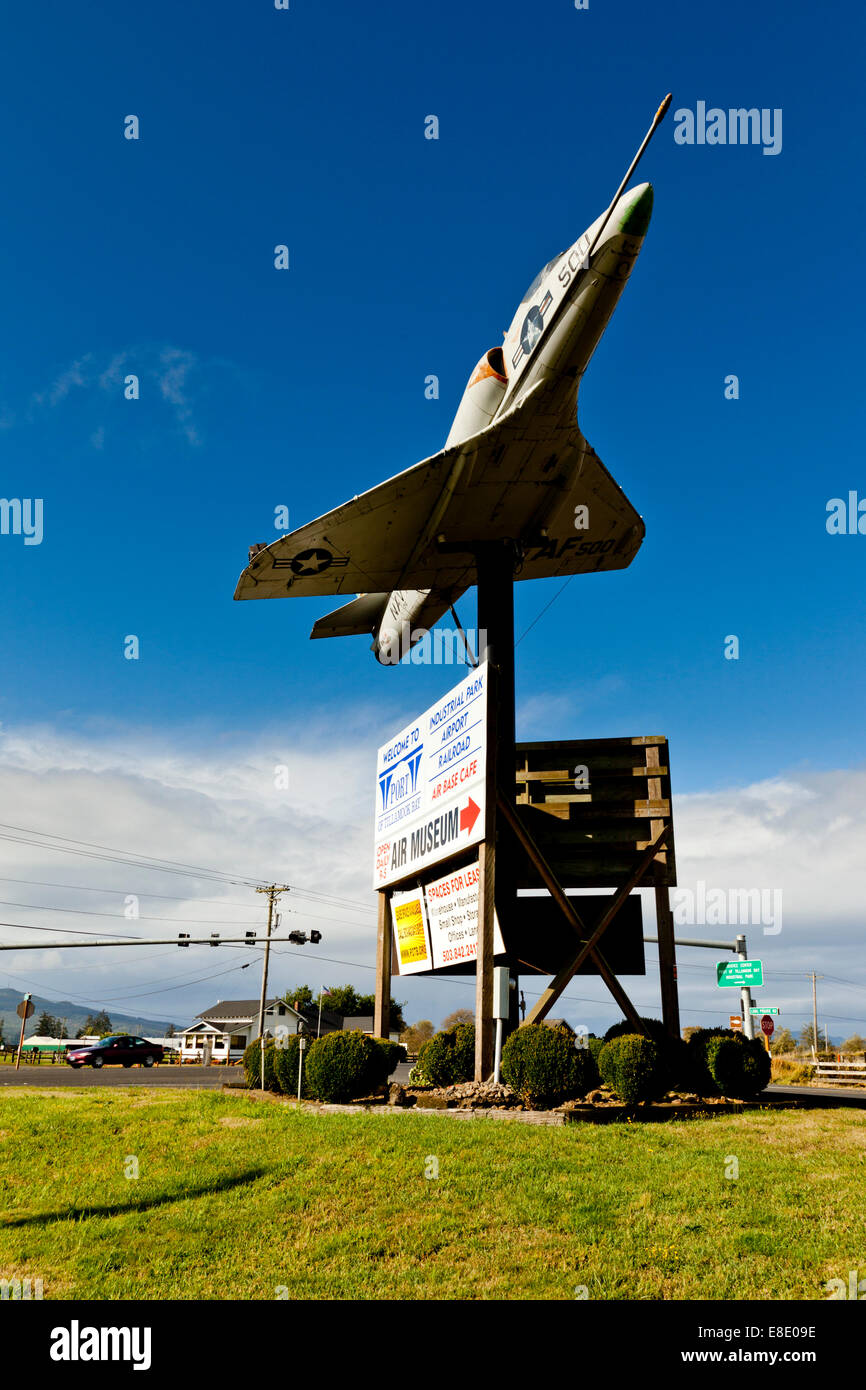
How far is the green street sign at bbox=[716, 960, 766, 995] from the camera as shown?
28.5 meters

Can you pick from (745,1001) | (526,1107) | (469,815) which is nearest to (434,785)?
(469,815)

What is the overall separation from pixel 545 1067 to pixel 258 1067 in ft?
29.1

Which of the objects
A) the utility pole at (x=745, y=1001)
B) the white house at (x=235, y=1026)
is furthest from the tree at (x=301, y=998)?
the utility pole at (x=745, y=1001)

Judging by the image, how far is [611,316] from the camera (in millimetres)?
16812

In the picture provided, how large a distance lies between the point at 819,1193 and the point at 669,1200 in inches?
66.6

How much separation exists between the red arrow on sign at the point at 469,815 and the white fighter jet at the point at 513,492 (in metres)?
6.61

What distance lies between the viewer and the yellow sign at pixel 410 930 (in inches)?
773

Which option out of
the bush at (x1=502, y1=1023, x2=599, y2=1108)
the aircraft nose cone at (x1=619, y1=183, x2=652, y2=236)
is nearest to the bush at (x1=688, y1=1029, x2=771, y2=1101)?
the bush at (x1=502, y1=1023, x2=599, y2=1108)

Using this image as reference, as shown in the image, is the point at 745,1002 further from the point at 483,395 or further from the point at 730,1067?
the point at 483,395

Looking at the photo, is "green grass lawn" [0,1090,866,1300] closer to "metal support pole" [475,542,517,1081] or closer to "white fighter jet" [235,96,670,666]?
"metal support pole" [475,542,517,1081]

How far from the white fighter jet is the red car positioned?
98.3ft

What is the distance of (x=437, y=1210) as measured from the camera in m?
8.91

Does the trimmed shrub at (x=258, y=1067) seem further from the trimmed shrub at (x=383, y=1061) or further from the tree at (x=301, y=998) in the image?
the tree at (x=301, y=998)
